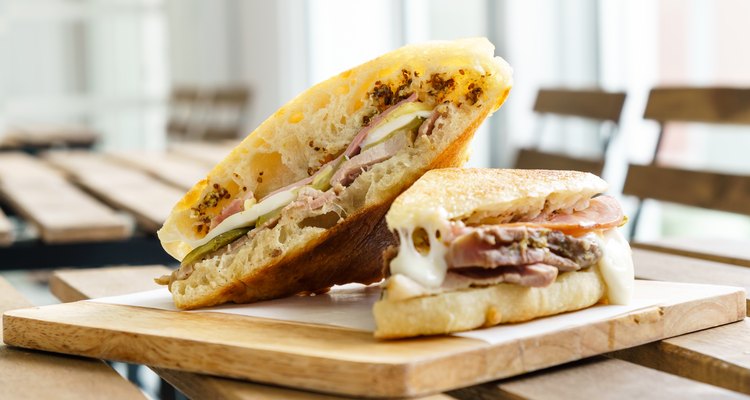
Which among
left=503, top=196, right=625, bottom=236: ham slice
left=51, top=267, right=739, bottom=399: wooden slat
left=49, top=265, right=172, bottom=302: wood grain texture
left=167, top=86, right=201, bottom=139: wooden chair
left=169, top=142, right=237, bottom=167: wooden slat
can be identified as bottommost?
left=167, top=86, right=201, bottom=139: wooden chair

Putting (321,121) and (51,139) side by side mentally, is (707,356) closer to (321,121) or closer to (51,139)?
(321,121)

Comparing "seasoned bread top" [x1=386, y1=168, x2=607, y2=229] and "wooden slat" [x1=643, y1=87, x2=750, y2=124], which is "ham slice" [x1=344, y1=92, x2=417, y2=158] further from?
"wooden slat" [x1=643, y1=87, x2=750, y2=124]

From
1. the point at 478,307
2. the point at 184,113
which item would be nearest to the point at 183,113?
the point at 184,113

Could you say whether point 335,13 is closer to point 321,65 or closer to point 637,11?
point 321,65

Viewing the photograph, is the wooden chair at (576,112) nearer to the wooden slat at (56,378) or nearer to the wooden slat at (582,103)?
the wooden slat at (582,103)

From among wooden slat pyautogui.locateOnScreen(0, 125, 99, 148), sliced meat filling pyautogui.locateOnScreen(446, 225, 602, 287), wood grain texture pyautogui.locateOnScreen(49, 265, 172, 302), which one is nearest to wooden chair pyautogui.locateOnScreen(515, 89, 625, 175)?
wood grain texture pyautogui.locateOnScreen(49, 265, 172, 302)

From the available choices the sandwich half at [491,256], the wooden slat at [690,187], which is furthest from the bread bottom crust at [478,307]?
the wooden slat at [690,187]
